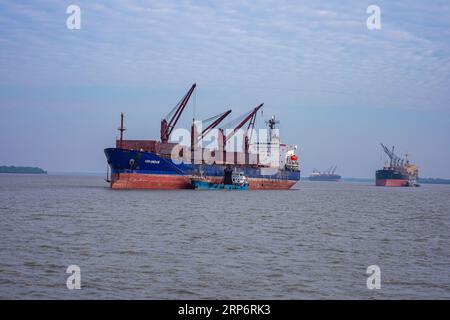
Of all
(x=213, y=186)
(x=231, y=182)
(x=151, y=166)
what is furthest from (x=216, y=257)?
(x=231, y=182)

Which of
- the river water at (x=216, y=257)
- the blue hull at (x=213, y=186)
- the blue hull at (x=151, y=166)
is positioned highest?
the blue hull at (x=151, y=166)

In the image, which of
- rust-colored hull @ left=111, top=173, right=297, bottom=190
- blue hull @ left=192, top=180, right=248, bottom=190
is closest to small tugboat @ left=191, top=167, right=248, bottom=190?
blue hull @ left=192, top=180, right=248, bottom=190

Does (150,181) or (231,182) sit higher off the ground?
(150,181)

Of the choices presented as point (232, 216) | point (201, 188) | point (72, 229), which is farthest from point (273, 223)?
point (201, 188)

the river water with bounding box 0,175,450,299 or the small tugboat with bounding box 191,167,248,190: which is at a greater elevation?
the small tugboat with bounding box 191,167,248,190

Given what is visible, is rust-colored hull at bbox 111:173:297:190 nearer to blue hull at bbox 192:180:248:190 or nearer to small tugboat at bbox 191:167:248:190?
blue hull at bbox 192:180:248:190

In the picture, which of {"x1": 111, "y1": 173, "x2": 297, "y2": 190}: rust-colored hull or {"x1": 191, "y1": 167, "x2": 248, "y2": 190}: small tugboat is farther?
{"x1": 191, "y1": 167, "x2": 248, "y2": 190}: small tugboat

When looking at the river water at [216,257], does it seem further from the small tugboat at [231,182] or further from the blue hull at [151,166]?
the small tugboat at [231,182]

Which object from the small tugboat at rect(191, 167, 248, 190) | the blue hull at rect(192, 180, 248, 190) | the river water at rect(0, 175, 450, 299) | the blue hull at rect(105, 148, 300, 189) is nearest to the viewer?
the river water at rect(0, 175, 450, 299)

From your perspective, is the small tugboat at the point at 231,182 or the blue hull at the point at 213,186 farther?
the small tugboat at the point at 231,182

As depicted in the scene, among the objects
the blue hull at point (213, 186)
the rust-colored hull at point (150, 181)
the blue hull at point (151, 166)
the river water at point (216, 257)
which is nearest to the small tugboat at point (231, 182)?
the blue hull at point (213, 186)

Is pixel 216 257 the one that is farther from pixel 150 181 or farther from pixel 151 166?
pixel 150 181

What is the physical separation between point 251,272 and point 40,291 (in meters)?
8.01
